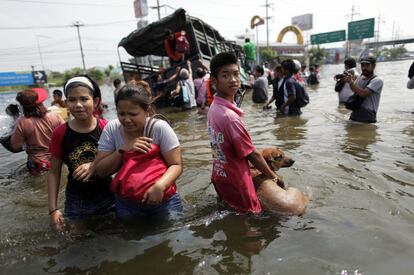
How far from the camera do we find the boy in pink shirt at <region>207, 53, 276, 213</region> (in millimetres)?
2752

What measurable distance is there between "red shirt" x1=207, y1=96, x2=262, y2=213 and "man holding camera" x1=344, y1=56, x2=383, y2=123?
156 inches

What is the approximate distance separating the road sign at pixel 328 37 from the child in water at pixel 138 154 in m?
63.1

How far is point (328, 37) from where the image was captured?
5975cm

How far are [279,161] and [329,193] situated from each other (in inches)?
35.0

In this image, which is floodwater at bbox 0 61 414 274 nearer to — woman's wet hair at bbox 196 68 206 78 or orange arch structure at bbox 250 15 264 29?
woman's wet hair at bbox 196 68 206 78

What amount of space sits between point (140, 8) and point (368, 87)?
47.6m

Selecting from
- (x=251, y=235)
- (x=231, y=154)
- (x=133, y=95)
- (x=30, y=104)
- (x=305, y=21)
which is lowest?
(x=251, y=235)

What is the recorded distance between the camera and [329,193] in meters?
3.95

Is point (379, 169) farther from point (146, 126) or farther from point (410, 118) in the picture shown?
point (410, 118)

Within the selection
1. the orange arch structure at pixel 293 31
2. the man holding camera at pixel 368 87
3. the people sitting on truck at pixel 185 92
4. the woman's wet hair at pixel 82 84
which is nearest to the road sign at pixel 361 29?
the orange arch structure at pixel 293 31

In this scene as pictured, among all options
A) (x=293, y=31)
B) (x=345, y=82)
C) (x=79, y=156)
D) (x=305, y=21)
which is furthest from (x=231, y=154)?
(x=305, y=21)

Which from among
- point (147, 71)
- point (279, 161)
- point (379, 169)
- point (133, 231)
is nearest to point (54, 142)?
point (133, 231)

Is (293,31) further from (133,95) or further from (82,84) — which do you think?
(133,95)

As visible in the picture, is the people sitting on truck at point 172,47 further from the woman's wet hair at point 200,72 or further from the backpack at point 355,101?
the backpack at point 355,101
